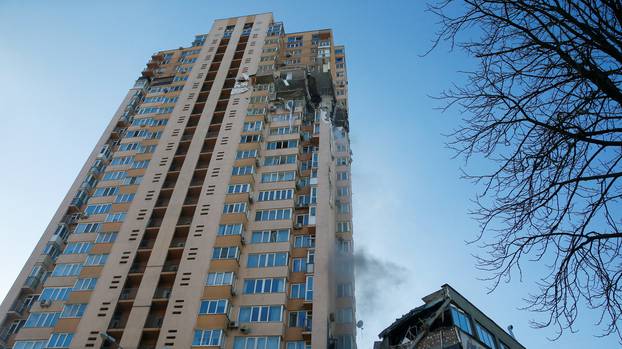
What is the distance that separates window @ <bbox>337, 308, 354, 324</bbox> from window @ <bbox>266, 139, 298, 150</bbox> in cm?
1594

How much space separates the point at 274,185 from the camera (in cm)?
4000

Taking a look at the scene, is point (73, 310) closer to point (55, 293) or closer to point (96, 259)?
point (55, 293)

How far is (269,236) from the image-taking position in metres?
35.9

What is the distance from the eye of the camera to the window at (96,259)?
36156 millimetres

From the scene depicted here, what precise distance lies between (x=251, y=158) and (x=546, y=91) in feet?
116

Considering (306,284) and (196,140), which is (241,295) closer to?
(306,284)

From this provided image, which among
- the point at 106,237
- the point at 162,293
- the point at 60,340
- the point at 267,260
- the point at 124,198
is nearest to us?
the point at 60,340

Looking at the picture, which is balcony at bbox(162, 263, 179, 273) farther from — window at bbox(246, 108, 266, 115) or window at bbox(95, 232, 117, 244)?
window at bbox(246, 108, 266, 115)

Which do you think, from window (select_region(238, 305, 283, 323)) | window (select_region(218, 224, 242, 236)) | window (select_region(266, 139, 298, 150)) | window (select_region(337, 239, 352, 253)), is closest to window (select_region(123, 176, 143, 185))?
window (select_region(218, 224, 242, 236))

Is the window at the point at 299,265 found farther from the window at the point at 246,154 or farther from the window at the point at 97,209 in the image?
the window at the point at 97,209

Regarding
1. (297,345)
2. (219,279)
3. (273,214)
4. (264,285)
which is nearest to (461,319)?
(297,345)

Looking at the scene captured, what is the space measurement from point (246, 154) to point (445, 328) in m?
25.2

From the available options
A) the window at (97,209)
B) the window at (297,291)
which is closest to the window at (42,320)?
the window at (97,209)

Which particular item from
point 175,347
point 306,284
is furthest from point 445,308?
point 175,347
